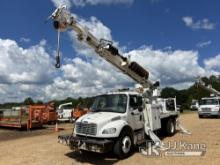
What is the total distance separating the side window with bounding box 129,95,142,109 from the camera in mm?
12231

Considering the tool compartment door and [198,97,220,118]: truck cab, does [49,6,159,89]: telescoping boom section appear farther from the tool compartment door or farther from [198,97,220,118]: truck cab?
[198,97,220,118]: truck cab

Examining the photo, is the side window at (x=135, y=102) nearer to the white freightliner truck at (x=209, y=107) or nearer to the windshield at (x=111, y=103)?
the windshield at (x=111, y=103)

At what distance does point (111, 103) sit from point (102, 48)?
2919 mm

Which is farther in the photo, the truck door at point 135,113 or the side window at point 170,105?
the side window at point 170,105

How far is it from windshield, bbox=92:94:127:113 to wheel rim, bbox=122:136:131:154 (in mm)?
1066

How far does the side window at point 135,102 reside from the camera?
12.2 meters

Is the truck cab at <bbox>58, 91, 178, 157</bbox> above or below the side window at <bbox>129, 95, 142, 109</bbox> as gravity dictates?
below

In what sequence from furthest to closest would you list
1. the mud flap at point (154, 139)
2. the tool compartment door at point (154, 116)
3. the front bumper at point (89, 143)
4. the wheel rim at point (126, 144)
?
the tool compartment door at point (154, 116) → the mud flap at point (154, 139) → the wheel rim at point (126, 144) → the front bumper at point (89, 143)

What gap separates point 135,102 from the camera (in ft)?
41.0

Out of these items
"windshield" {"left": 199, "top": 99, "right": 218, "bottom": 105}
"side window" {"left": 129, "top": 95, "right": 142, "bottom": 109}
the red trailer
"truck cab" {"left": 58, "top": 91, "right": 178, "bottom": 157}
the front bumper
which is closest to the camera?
the front bumper

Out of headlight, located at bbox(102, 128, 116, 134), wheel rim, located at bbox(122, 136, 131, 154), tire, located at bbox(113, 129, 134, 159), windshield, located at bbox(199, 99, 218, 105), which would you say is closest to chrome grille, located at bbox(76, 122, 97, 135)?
headlight, located at bbox(102, 128, 116, 134)

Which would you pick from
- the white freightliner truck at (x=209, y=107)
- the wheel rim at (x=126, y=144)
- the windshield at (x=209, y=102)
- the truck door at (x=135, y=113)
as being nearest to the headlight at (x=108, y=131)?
the wheel rim at (x=126, y=144)

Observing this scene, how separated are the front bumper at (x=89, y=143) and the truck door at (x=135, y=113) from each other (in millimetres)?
1823

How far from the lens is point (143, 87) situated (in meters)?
15.6
